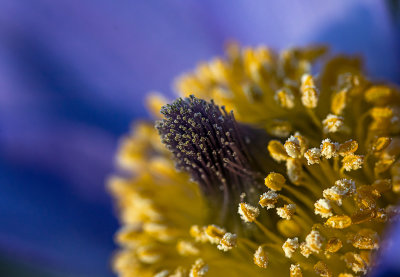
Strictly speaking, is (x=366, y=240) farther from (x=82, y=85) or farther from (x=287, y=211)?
(x=82, y=85)

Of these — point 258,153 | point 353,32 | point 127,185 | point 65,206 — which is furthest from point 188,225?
point 353,32

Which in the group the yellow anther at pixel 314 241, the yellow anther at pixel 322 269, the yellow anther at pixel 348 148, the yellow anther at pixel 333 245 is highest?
the yellow anther at pixel 348 148

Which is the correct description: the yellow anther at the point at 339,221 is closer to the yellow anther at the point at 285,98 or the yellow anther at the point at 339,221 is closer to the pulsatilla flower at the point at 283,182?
the pulsatilla flower at the point at 283,182

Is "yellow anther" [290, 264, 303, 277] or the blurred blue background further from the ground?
the blurred blue background

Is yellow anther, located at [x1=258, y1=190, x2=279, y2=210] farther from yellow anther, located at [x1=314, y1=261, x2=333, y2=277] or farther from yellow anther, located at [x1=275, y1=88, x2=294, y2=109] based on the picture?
yellow anther, located at [x1=275, y1=88, x2=294, y2=109]

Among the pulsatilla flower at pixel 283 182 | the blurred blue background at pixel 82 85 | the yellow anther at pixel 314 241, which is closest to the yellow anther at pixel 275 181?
the pulsatilla flower at pixel 283 182

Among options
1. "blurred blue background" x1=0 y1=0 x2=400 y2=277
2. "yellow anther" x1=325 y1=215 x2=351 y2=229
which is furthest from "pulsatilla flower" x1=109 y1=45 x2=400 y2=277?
"blurred blue background" x1=0 y1=0 x2=400 y2=277

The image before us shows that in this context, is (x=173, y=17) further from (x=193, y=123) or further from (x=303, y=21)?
(x=193, y=123)
